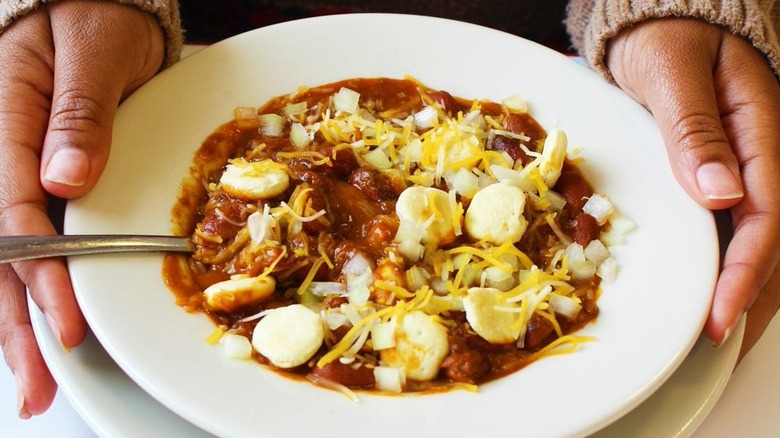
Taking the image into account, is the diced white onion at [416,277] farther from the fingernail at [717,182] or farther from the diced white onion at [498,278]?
the fingernail at [717,182]

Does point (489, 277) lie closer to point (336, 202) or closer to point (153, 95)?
point (336, 202)

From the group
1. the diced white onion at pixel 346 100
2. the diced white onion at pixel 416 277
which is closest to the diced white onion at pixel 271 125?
the diced white onion at pixel 346 100

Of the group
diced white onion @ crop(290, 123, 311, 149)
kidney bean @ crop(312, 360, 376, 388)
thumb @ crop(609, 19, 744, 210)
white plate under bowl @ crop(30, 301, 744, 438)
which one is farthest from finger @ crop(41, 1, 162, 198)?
thumb @ crop(609, 19, 744, 210)

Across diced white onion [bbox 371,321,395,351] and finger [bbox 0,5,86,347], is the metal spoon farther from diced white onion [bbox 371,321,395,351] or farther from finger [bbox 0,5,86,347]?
diced white onion [bbox 371,321,395,351]

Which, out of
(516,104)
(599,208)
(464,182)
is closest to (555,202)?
(599,208)

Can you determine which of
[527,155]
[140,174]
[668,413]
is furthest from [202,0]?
[668,413]
